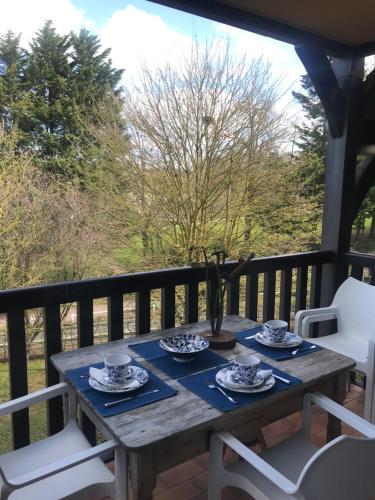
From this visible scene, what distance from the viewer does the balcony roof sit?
2152 millimetres

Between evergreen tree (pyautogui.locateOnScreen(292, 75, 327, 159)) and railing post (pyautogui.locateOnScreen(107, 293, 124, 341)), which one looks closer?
railing post (pyautogui.locateOnScreen(107, 293, 124, 341))

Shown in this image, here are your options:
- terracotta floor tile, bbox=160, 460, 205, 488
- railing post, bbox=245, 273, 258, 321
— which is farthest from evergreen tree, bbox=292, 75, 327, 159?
terracotta floor tile, bbox=160, 460, 205, 488

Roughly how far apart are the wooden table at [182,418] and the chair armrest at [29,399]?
3.1 inches

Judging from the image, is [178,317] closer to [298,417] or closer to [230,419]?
[298,417]

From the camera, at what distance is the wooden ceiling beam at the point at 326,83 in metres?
2.61

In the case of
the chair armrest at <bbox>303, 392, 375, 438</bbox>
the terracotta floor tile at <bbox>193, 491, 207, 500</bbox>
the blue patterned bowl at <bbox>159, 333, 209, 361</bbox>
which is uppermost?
the blue patterned bowl at <bbox>159, 333, 209, 361</bbox>

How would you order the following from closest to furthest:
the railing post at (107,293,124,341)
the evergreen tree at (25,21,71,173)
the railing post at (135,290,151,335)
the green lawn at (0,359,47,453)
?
1. the railing post at (107,293,124,341)
2. the railing post at (135,290,151,335)
3. the green lawn at (0,359,47,453)
4. the evergreen tree at (25,21,71,173)

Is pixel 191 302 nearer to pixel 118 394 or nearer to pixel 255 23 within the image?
pixel 118 394

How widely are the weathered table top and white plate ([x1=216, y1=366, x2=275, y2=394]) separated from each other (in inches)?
1.6

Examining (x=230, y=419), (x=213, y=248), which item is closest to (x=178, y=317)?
(x=213, y=248)

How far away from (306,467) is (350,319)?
1.71m

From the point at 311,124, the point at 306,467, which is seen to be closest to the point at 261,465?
the point at 306,467

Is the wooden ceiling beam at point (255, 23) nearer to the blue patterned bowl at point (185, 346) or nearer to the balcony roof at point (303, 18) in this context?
the balcony roof at point (303, 18)

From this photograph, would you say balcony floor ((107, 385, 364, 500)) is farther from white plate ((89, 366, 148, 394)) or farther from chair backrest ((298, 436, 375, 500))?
chair backrest ((298, 436, 375, 500))
